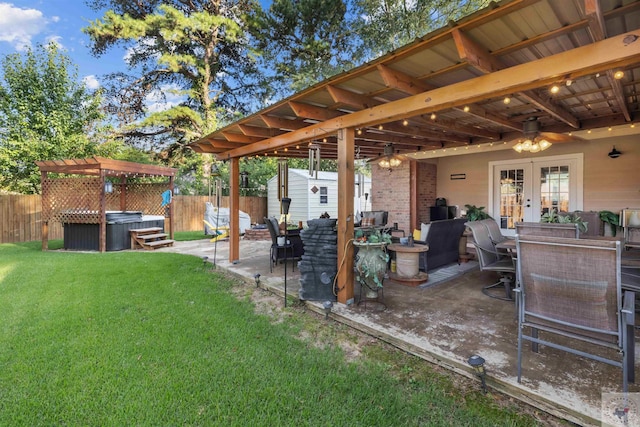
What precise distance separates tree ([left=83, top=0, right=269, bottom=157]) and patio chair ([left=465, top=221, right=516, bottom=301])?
12.2m

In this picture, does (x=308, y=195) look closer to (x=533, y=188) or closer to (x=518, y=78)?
(x=533, y=188)

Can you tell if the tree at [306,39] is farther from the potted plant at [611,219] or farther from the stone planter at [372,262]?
the stone planter at [372,262]

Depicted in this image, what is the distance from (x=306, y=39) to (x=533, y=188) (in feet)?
33.2

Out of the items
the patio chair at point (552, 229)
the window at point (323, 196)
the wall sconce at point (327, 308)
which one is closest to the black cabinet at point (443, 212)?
the patio chair at point (552, 229)

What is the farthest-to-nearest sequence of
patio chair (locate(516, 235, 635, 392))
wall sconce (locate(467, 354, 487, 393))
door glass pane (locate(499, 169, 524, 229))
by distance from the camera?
door glass pane (locate(499, 169, 524, 229)) < wall sconce (locate(467, 354, 487, 393)) < patio chair (locate(516, 235, 635, 392))

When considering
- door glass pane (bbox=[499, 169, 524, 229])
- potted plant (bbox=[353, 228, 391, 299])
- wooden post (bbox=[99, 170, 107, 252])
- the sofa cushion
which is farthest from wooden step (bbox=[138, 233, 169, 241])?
door glass pane (bbox=[499, 169, 524, 229])

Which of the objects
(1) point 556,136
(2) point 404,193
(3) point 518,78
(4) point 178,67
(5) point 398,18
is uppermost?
(5) point 398,18

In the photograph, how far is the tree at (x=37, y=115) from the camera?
10156mm

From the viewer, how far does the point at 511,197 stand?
7.43m

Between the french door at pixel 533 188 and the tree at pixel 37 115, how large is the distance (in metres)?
13.9

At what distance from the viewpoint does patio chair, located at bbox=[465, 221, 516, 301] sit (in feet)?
12.5

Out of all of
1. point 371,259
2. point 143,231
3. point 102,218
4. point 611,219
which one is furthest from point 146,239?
point 611,219

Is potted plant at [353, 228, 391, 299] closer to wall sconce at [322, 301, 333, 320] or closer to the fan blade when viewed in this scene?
wall sconce at [322, 301, 333, 320]

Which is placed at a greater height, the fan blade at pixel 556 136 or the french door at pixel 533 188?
the fan blade at pixel 556 136
